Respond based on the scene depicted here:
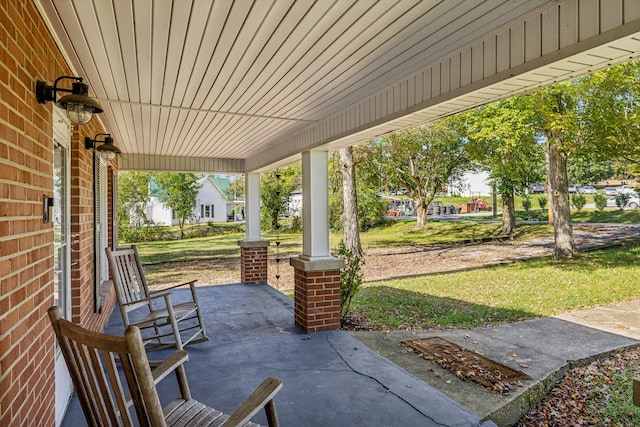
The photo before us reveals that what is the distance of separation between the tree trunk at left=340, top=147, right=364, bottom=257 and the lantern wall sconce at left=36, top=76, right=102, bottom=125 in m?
8.66

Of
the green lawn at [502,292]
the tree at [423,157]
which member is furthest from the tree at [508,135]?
the green lawn at [502,292]

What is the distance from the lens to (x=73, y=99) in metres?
2.13

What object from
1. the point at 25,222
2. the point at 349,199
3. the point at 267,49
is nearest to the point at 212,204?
the point at 349,199

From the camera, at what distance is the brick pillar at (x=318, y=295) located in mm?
4516

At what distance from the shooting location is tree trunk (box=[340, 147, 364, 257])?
10.8 meters

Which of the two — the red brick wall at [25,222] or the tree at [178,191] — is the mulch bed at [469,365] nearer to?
the red brick wall at [25,222]

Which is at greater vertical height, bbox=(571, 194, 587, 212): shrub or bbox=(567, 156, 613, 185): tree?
bbox=(567, 156, 613, 185): tree

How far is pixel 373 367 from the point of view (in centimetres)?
349

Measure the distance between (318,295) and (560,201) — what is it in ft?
28.1

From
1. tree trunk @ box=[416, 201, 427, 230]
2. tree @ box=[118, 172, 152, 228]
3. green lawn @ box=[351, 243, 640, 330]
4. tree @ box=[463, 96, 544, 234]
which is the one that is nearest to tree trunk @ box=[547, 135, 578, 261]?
green lawn @ box=[351, 243, 640, 330]

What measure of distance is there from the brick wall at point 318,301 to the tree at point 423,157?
9.06 metres

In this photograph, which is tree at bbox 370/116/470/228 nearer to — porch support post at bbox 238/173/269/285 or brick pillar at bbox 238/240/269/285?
porch support post at bbox 238/173/269/285

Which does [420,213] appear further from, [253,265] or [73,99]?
[73,99]

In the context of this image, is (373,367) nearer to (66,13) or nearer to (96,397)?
(96,397)
